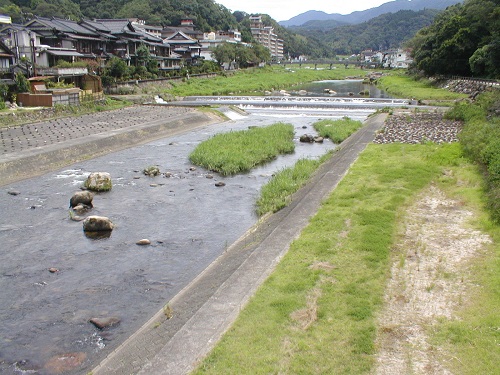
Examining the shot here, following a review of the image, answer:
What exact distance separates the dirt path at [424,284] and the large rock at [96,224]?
9333 mm

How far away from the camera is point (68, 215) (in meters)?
16.0

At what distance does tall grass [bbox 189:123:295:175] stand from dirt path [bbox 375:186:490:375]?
10.5m

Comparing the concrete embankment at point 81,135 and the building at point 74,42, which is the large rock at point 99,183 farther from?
the building at point 74,42

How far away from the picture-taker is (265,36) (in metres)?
160

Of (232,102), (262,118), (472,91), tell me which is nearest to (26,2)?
(232,102)

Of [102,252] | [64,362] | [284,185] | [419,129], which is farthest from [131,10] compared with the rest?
[64,362]

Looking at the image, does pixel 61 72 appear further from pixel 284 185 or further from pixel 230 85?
pixel 284 185

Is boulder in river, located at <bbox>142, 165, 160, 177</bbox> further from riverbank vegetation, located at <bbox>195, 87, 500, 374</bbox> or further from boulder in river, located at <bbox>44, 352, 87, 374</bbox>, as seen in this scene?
boulder in river, located at <bbox>44, 352, 87, 374</bbox>

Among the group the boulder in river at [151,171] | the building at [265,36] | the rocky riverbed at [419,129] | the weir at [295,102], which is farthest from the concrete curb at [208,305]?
the building at [265,36]

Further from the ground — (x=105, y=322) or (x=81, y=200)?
(x=81, y=200)

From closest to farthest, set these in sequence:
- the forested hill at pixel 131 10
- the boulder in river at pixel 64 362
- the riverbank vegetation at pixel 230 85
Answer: the boulder in river at pixel 64 362
the riverbank vegetation at pixel 230 85
the forested hill at pixel 131 10

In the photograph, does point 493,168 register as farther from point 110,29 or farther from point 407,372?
point 110,29

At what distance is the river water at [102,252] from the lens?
29.8 feet

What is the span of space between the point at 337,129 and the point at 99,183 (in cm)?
1895
